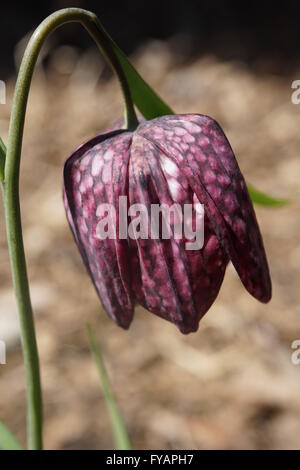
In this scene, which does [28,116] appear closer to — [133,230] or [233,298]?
[233,298]

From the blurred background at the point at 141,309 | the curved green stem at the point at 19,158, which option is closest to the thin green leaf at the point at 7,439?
the curved green stem at the point at 19,158

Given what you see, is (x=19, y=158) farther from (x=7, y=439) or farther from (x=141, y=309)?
(x=141, y=309)

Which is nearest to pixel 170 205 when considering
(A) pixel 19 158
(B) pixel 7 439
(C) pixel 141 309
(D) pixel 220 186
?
(D) pixel 220 186

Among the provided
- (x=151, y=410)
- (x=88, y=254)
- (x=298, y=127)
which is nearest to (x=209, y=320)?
(x=151, y=410)

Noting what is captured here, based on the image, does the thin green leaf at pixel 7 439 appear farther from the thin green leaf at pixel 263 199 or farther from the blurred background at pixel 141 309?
the blurred background at pixel 141 309

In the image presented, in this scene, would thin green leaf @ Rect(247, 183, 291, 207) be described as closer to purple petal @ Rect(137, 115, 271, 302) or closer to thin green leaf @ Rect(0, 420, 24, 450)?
purple petal @ Rect(137, 115, 271, 302)
